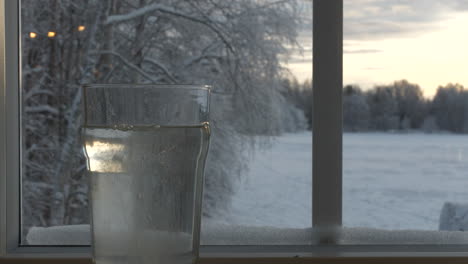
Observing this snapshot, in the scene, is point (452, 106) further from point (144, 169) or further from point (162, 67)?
point (144, 169)

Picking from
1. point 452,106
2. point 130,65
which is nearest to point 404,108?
point 452,106

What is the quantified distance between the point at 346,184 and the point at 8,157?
1.33m

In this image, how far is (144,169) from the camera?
0.50 meters

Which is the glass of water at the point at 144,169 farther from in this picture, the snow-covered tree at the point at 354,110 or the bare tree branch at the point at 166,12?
the bare tree branch at the point at 166,12

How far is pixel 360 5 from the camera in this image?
1.80 metres

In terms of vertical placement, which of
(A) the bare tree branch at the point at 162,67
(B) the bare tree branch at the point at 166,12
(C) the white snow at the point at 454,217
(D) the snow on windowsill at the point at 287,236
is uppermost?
(B) the bare tree branch at the point at 166,12

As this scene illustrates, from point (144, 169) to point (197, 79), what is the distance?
1.85m

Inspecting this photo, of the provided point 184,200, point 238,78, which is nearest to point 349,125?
point 238,78

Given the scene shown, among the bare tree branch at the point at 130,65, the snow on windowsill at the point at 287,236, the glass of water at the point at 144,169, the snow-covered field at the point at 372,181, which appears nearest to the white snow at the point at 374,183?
the snow-covered field at the point at 372,181

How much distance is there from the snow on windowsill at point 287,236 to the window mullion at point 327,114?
38 millimetres

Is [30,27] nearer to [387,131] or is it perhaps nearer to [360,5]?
[360,5]

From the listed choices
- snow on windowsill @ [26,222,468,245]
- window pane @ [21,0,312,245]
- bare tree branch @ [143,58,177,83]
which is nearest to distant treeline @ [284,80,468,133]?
window pane @ [21,0,312,245]

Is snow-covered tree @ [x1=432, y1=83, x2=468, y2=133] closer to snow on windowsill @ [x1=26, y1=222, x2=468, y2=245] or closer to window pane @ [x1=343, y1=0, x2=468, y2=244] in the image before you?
window pane @ [x1=343, y1=0, x2=468, y2=244]

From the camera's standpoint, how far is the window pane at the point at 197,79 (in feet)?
6.81
